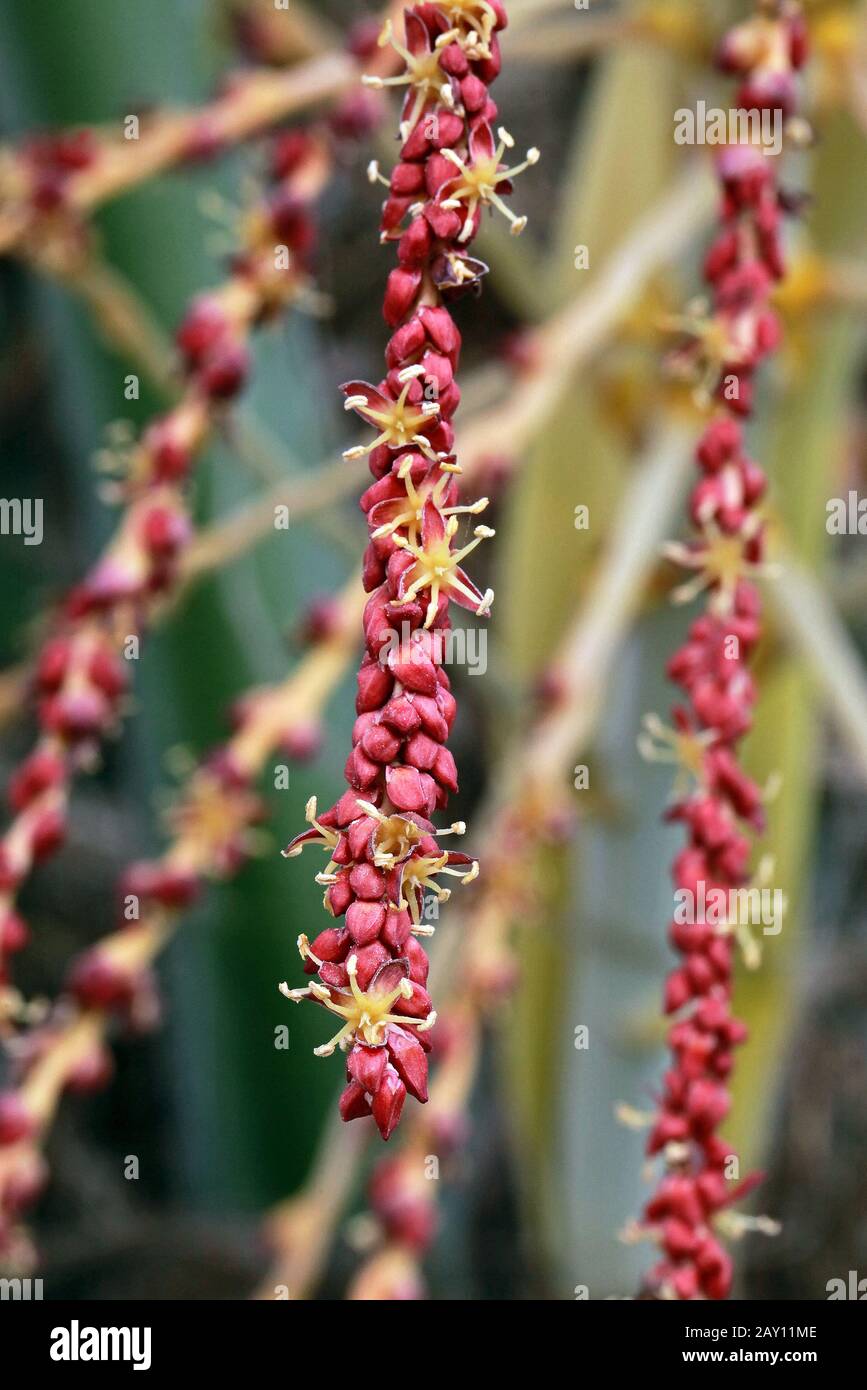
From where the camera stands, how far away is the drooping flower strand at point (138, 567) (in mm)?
472

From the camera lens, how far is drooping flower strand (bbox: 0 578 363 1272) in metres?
0.50

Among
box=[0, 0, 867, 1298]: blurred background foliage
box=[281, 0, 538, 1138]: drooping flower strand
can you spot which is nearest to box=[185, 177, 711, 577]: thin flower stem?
box=[0, 0, 867, 1298]: blurred background foliage

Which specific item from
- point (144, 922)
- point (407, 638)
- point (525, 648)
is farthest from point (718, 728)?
point (525, 648)

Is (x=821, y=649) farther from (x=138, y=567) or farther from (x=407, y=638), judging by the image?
(x=407, y=638)

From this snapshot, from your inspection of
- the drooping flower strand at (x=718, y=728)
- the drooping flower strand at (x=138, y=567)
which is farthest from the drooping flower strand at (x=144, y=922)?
the drooping flower strand at (x=718, y=728)

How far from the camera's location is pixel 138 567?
490 mm

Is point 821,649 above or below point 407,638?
above

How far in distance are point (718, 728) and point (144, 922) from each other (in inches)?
11.4

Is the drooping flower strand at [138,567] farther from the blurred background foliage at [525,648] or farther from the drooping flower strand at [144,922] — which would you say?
the blurred background foliage at [525,648]

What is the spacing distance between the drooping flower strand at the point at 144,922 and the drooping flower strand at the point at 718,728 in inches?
8.0

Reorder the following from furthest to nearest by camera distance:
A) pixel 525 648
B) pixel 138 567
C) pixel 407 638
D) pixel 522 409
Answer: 1. pixel 525 648
2. pixel 522 409
3. pixel 138 567
4. pixel 407 638

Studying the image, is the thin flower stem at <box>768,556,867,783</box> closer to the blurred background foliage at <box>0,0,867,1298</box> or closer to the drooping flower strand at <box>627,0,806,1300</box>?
the blurred background foliage at <box>0,0,867,1298</box>
